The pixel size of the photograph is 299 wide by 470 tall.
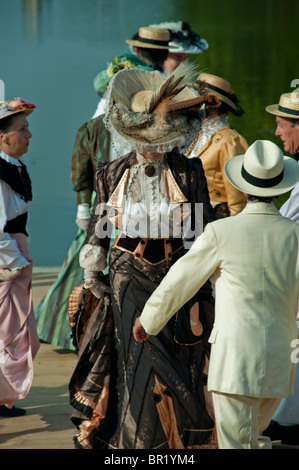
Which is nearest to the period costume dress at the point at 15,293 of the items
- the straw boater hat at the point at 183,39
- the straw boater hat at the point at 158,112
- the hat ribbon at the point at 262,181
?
the straw boater hat at the point at 158,112

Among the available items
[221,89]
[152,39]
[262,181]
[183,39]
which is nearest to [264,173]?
[262,181]

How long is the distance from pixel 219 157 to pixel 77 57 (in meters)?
7.32

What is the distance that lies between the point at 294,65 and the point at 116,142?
7.91 metres

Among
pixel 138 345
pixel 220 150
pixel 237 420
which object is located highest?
pixel 220 150

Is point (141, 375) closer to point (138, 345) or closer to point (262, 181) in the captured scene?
point (138, 345)

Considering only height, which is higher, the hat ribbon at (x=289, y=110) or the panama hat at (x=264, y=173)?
the panama hat at (x=264, y=173)

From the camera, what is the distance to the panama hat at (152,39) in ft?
23.1

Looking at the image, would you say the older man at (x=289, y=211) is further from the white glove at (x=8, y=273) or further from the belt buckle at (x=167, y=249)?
the white glove at (x=8, y=273)

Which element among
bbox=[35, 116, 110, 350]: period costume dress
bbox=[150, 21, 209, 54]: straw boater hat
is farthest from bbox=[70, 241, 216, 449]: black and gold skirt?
bbox=[150, 21, 209, 54]: straw boater hat

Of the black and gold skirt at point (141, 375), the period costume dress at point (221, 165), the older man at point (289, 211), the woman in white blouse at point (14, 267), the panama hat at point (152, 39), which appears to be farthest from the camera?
the panama hat at point (152, 39)

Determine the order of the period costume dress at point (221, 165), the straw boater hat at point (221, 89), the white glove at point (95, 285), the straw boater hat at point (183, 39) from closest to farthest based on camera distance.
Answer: the white glove at point (95, 285)
the period costume dress at point (221, 165)
the straw boater hat at point (221, 89)
the straw boater hat at point (183, 39)

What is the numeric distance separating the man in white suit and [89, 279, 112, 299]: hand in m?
0.86

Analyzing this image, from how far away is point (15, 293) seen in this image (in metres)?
5.22

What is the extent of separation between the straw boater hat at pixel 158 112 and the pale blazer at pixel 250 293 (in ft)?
2.74
